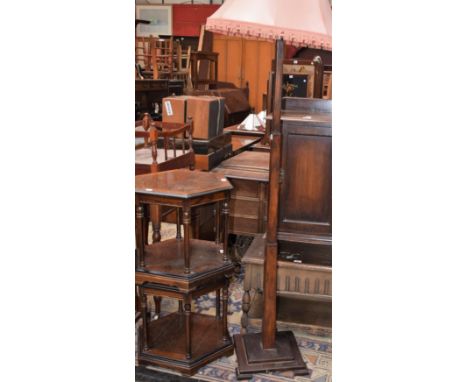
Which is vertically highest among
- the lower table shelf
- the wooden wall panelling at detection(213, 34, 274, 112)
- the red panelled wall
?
the red panelled wall

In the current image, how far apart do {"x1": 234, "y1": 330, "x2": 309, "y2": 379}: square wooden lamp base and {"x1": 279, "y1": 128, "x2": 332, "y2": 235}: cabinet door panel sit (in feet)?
1.87

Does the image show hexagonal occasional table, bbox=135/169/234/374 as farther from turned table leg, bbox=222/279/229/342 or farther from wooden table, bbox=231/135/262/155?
wooden table, bbox=231/135/262/155

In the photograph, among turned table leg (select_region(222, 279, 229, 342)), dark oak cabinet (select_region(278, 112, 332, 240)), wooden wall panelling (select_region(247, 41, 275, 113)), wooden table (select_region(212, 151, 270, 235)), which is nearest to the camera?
dark oak cabinet (select_region(278, 112, 332, 240))

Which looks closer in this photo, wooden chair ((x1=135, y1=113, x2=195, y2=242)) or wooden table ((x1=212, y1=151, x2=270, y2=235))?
wooden chair ((x1=135, y1=113, x2=195, y2=242))

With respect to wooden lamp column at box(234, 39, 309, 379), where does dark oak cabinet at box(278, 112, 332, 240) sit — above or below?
above

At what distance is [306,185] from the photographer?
6.53ft

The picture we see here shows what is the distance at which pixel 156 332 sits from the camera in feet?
7.24

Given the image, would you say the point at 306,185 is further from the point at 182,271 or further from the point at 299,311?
the point at 299,311

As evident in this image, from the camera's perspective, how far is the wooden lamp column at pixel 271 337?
5.93 ft

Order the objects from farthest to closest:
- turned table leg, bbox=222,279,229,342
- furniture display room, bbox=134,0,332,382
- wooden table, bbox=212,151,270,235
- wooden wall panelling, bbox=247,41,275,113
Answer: wooden wall panelling, bbox=247,41,275,113, wooden table, bbox=212,151,270,235, turned table leg, bbox=222,279,229,342, furniture display room, bbox=134,0,332,382

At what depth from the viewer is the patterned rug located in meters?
1.98

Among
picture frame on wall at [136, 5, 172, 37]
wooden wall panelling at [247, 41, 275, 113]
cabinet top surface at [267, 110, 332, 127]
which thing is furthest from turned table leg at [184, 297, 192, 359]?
picture frame on wall at [136, 5, 172, 37]

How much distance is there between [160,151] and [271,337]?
176 centimetres
